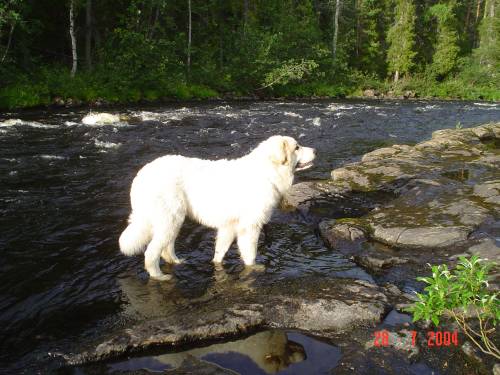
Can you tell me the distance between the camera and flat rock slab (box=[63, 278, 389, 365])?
439 cm

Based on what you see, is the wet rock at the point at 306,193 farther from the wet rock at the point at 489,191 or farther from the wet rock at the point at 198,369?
the wet rock at the point at 198,369

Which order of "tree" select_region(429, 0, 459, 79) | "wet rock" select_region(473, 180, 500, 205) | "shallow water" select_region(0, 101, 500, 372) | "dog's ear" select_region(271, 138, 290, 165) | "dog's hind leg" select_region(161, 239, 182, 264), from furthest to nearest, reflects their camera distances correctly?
"tree" select_region(429, 0, 459, 79) → "wet rock" select_region(473, 180, 500, 205) → "dog's hind leg" select_region(161, 239, 182, 264) → "dog's ear" select_region(271, 138, 290, 165) → "shallow water" select_region(0, 101, 500, 372)

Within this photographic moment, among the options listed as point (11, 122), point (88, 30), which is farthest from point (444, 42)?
point (11, 122)

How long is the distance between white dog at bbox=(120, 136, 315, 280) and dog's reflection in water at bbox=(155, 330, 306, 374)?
6.13 ft

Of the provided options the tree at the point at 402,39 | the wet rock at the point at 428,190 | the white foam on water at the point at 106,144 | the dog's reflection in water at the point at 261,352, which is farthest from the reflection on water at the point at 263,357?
the tree at the point at 402,39

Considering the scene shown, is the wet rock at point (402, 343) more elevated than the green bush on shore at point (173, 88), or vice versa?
the green bush on shore at point (173, 88)

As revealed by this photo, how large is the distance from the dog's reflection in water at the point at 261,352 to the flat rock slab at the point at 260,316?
14 centimetres

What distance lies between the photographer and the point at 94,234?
7582 millimetres

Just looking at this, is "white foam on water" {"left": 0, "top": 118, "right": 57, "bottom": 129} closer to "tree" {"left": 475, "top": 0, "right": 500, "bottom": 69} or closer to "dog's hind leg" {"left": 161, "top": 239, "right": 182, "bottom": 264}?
"dog's hind leg" {"left": 161, "top": 239, "right": 182, "bottom": 264}

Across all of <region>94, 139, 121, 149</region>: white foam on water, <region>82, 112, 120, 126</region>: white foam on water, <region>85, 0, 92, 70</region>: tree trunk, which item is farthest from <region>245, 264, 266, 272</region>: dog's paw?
<region>85, 0, 92, 70</region>: tree trunk

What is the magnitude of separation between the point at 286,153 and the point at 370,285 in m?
2.27

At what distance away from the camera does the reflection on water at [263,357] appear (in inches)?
162
